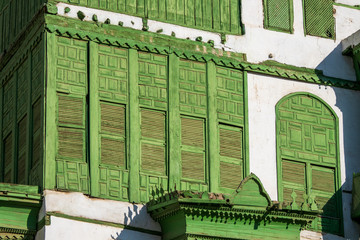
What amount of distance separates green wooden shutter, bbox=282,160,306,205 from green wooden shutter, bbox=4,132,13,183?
5610 mm

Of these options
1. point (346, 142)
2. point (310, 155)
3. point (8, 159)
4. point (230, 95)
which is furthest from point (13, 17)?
point (346, 142)

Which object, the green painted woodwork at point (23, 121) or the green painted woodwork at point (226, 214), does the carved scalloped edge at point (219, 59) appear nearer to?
the green painted woodwork at point (23, 121)

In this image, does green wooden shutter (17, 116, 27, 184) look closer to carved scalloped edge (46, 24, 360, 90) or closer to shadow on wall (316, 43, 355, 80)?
carved scalloped edge (46, 24, 360, 90)

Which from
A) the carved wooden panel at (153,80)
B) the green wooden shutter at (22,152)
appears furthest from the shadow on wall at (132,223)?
the green wooden shutter at (22,152)

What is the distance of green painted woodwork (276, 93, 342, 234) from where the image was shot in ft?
91.0

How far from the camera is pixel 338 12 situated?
2988 cm

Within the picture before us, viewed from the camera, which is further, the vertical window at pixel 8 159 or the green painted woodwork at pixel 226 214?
the vertical window at pixel 8 159

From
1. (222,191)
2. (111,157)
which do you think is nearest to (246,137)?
(222,191)

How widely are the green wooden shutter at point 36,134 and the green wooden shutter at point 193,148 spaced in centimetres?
291

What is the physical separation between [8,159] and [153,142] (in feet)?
10.9

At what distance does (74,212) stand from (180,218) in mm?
2006

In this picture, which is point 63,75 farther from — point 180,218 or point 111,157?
point 180,218

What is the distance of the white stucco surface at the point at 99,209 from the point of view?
82.7 ft

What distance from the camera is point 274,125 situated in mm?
27906
